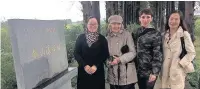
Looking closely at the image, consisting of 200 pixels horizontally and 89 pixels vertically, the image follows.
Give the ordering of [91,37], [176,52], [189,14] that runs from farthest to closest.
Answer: [189,14] < [91,37] < [176,52]

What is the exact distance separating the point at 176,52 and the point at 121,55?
2.15 ft

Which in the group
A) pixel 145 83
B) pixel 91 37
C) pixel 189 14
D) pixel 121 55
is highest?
pixel 189 14

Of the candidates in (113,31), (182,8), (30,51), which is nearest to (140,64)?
(113,31)

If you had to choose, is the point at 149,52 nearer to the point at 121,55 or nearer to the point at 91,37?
the point at 121,55

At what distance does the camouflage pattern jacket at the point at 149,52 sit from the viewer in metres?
3.34

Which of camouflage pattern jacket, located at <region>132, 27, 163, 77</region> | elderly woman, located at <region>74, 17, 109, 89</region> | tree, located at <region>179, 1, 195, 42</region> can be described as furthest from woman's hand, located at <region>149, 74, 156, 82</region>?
tree, located at <region>179, 1, 195, 42</region>

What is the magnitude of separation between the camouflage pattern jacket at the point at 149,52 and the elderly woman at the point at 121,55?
0.10 meters

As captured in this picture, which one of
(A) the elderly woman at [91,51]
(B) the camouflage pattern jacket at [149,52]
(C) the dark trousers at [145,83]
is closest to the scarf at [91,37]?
(A) the elderly woman at [91,51]

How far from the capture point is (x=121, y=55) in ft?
11.3

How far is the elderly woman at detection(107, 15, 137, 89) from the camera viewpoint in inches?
134

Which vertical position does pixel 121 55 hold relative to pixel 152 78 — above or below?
above

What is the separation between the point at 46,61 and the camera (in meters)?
3.28

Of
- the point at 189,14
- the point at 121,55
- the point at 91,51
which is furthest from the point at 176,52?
the point at 189,14

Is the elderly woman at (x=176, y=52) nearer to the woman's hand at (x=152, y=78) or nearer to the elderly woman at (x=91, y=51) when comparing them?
the woman's hand at (x=152, y=78)
